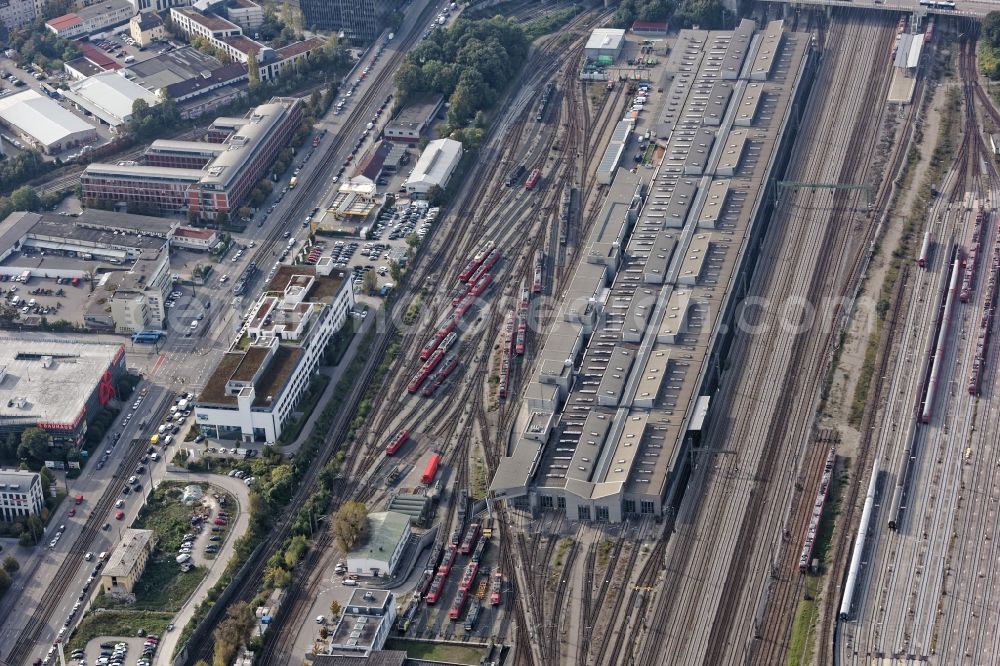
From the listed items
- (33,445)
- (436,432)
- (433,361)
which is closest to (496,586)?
(436,432)

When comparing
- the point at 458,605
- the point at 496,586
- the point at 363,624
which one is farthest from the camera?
the point at 496,586

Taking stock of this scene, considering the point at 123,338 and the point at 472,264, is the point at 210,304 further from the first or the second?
the point at 472,264

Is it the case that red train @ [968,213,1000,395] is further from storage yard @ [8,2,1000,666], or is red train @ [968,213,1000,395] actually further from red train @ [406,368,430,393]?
red train @ [406,368,430,393]

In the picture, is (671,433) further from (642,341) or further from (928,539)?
(928,539)

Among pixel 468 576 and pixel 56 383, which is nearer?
pixel 468 576

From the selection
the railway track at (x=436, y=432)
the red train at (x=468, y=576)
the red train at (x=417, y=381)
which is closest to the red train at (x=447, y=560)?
the red train at (x=468, y=576)

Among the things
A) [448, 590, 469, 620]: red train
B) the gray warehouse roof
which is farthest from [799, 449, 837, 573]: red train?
the gray warehouse roof
